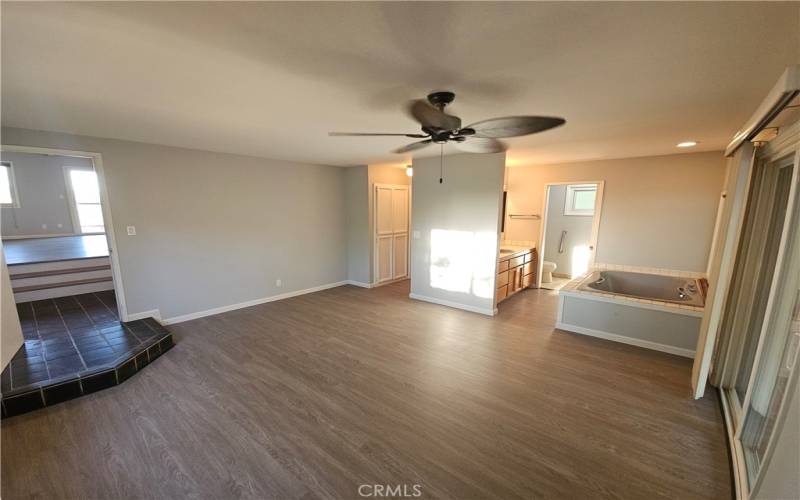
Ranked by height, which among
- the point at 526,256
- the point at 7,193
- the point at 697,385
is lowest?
the point at 697,385

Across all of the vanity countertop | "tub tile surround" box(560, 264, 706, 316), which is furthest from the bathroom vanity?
"tub tile surround" box(560, 264, 706, 316)

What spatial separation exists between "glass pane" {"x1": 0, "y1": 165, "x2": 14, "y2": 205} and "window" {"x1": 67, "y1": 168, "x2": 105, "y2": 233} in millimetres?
A: 925

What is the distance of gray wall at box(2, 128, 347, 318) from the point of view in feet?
11.4

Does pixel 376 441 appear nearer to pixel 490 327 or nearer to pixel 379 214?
pixel 490 327

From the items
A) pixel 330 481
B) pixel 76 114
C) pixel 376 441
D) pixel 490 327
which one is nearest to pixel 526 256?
pixel 490 327

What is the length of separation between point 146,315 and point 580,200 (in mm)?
7749

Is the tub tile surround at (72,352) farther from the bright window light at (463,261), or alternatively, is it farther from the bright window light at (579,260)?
the bright window light at (579,260)

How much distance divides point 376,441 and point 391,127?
8.55 feet

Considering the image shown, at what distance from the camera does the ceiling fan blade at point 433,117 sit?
1.75 meters

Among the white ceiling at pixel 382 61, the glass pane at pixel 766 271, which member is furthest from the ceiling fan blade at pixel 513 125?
the glass pane at pixel 766 271

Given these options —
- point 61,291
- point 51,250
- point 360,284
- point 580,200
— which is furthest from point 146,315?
point 580,200

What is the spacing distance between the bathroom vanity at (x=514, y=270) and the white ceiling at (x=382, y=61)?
247 cm

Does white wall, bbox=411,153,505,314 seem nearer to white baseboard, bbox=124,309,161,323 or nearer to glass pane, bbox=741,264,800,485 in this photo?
glass pane, bbox=741,264,800,485

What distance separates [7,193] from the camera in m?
6.64
